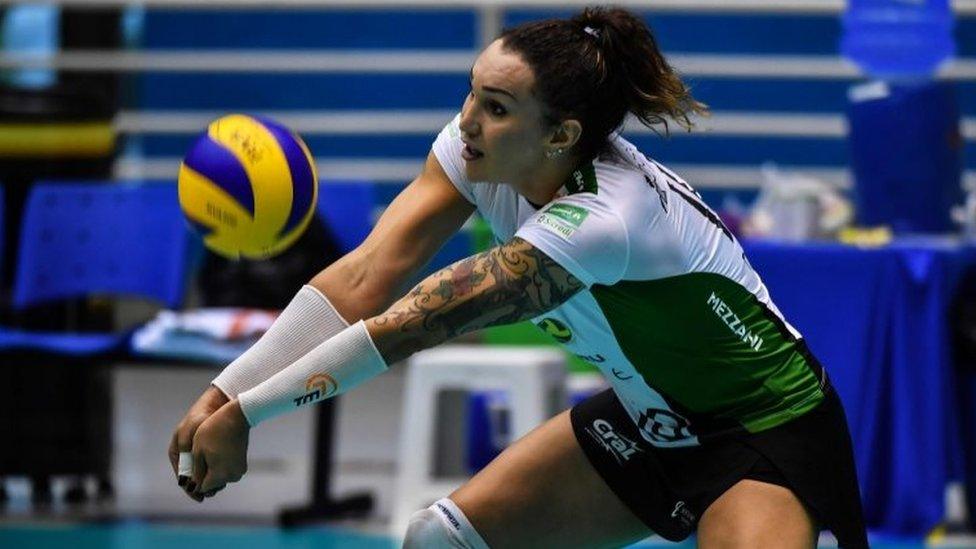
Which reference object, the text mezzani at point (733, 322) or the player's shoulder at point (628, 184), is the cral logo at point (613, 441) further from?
the player's shoulder at point (628, 184)

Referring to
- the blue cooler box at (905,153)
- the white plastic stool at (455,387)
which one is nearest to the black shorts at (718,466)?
the white plastic stool at (455,387)

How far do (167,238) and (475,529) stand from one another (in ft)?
12.5

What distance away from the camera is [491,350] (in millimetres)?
6312

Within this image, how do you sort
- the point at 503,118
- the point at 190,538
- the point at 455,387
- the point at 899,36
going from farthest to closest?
the point at 899,36
the point at 455,387
the point at 190,538
the point at 503,118

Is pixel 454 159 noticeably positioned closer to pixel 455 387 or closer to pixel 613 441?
pixel 613 441

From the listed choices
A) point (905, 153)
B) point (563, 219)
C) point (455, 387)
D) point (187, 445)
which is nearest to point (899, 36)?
point (905, 153)

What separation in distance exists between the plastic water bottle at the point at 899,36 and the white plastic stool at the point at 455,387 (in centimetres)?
170

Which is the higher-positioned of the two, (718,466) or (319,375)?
(319,375)

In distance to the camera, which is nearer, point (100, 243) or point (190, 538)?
point (190, 538)

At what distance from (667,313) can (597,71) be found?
0.43 meters

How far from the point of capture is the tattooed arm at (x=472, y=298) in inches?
112

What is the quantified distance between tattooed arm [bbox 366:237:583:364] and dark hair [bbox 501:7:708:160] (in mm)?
280

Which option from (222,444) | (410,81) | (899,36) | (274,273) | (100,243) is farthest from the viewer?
(410,81)

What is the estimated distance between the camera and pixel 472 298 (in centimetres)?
284
